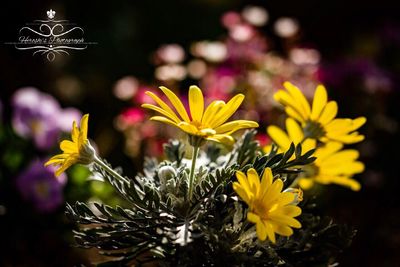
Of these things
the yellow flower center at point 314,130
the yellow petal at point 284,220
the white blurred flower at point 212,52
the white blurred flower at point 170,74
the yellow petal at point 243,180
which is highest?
the white blurred flower at point 212,52

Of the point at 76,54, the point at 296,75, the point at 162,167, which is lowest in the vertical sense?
the point at 162,167

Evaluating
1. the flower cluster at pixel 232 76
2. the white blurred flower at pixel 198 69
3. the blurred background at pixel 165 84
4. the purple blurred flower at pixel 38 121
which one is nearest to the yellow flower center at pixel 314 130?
the blurred background at pixel 165 84

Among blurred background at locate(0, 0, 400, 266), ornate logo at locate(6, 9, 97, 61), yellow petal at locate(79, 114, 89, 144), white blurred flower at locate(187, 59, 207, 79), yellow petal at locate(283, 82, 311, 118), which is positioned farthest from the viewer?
white blurred flower at locate(187, 59, 207, 79)

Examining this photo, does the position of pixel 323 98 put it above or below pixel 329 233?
above

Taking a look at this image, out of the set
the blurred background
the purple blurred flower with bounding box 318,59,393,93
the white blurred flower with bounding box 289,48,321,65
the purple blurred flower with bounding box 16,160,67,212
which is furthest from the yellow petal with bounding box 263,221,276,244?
the purple blurred flower with bounding box 318,59,393,93

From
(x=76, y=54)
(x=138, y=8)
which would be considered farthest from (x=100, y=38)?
(x=138, y=8)

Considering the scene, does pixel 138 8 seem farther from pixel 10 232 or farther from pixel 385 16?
pixel 10 232

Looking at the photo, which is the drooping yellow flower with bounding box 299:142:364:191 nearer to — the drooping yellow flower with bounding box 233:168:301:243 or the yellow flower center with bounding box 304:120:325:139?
the yellow flower center with bounding box 304:120:325:139

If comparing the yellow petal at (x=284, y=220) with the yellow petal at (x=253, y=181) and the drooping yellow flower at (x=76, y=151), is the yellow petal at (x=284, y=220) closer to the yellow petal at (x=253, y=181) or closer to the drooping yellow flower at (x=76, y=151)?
the yellow petal at (x=253, y=181)
